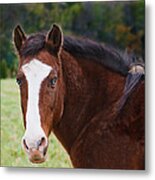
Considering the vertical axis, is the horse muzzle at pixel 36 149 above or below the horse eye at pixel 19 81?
below

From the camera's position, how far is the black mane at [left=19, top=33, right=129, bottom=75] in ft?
8.46

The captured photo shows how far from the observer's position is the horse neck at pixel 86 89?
260 cm

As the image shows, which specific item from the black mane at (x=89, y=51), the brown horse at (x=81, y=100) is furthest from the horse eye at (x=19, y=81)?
the black mane at (x=89, y=51)

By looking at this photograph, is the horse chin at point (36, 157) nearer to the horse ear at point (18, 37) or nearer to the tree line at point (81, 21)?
the tree line at point (81, 21)

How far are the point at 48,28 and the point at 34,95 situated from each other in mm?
316

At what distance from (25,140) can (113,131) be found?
396 mm

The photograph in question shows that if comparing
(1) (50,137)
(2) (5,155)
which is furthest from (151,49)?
(2) (5,155)

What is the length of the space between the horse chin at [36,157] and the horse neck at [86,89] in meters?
0.14

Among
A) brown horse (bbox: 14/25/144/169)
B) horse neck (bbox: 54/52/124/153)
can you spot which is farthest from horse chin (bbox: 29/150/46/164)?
horse neck (bbox: 54/52/124/153)

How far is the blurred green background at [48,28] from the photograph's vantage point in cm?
257

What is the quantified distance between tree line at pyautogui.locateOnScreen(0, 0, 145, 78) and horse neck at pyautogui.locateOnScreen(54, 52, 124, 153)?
128 mm

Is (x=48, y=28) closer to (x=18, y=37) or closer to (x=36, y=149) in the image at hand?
(x=18, y=37)

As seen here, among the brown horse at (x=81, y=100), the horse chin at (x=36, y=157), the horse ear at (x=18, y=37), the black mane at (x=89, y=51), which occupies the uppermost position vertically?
the horse ear at (x=18, y=37)

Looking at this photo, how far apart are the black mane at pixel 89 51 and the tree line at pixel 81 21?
3 centimetres
